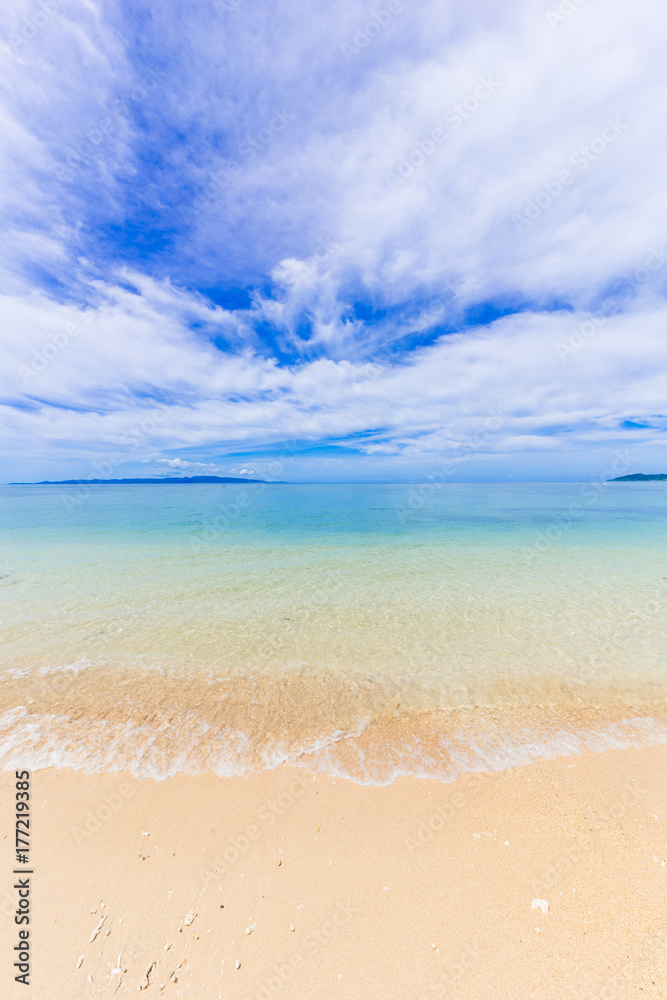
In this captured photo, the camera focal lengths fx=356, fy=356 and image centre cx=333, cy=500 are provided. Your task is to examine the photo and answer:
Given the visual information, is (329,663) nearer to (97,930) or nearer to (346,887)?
(346,887)

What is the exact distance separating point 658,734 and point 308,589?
39.2ft

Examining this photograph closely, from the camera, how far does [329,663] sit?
32.8ft

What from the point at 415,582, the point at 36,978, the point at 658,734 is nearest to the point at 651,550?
the point at 415,582

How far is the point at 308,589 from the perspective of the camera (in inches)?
641

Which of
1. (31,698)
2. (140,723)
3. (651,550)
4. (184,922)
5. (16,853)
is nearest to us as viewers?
(184,922)

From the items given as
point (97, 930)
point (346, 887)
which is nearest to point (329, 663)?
point (346, 887)

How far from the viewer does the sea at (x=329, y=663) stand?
6.86m

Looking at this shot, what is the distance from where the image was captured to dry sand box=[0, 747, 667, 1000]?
3.58 metres

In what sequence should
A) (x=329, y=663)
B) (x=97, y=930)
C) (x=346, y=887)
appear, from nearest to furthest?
(x=97, y=930) < (x=346, y=887) < (x=329, y=663)

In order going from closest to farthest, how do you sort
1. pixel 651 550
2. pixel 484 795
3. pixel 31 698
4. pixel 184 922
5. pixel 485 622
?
pixel 184 922 < pixel 484 795 < pixel 31 698 < pixel 485 622 < pixel 651 550

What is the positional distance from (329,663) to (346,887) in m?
5.67

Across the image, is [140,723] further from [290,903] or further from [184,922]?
[290,903]

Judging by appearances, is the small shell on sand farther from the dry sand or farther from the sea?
the sea

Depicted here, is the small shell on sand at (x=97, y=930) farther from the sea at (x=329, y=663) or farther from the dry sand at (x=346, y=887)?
the sea at (x=329, y=663)
